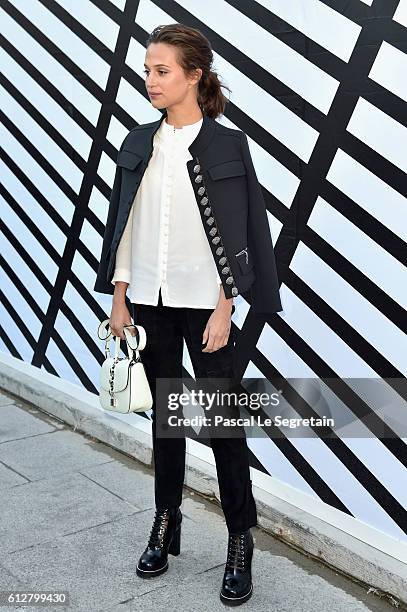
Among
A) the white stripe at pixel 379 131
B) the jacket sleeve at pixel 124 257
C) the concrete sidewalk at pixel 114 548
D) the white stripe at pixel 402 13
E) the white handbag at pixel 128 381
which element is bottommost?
the concrete sidewalk at pixel 114 548

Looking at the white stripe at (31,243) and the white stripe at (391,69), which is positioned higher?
the white stripe at (391,69)

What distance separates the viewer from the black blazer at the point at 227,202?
8.71 feet

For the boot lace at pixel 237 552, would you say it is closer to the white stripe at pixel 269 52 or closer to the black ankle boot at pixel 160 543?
the black ankle boot at pixel 160 543

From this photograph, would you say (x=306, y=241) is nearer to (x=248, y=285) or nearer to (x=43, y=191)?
(x=248, y=285)

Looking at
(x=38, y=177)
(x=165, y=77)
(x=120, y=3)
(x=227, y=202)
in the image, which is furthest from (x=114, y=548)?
(x=120, y=3)

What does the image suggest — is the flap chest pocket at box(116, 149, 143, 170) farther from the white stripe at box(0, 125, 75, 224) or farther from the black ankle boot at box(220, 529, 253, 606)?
the white stripe at box(0, 125, 75, 224)

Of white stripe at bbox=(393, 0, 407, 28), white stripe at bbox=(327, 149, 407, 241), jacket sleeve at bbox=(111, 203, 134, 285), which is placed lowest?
jacket sleeve at bbox=(111, 203, 134, 285)

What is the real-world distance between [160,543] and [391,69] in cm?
183

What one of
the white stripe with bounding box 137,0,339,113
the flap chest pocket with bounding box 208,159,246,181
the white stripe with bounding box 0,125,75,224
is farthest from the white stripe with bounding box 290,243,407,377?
the white stripe with bounding box 0,125,75,224

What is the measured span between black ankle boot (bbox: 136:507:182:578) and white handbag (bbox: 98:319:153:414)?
45 centimetres

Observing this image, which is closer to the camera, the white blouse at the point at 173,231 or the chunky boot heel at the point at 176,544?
the white blouse at the point at 173,231

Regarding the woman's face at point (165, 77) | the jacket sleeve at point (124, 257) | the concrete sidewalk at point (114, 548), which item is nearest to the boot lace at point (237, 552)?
the concrete sidewalk at point (114, 548)

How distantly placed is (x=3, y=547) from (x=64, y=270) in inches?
76.5

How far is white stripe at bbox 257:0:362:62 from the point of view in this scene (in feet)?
9.86
